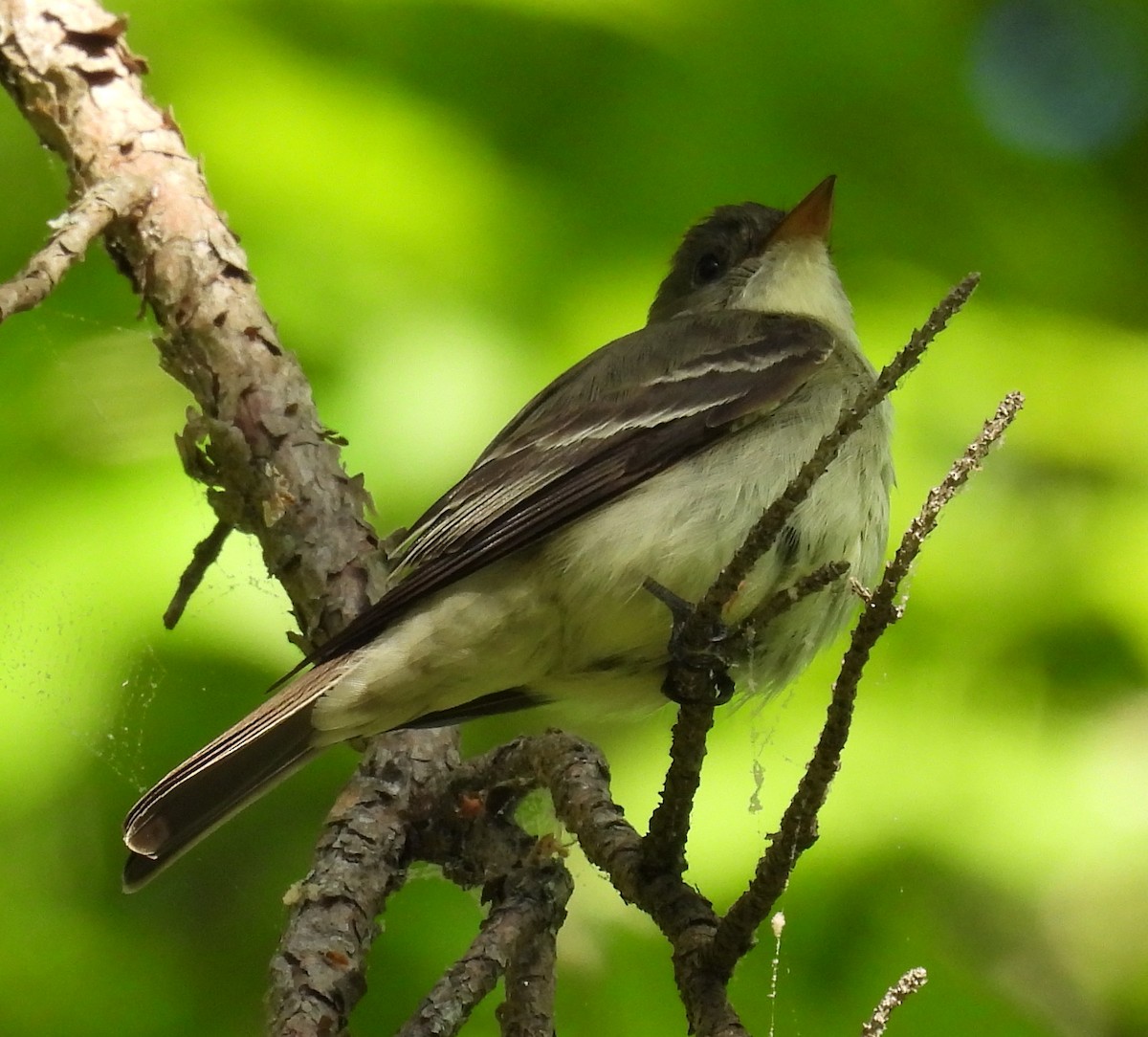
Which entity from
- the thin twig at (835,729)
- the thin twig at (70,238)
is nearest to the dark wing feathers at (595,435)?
the thin twig at (70,238)

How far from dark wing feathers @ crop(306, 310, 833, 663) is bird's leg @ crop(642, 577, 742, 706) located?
1.12ft

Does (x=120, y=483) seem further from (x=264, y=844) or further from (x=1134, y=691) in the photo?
(x=1134, y=691)

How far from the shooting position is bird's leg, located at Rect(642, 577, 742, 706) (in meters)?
2.47

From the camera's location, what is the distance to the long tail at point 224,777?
2703 mm

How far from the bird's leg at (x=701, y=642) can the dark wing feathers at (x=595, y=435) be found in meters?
0.34

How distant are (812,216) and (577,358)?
0.62m

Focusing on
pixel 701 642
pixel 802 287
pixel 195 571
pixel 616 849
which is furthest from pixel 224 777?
pixel 802 287

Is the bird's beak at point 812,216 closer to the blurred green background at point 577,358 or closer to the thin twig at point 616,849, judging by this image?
the blurred green background at point 577,358

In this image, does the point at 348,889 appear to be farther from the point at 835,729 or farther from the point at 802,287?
the point at 802,287

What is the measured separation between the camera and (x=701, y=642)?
2.52 metres

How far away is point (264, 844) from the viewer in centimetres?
339

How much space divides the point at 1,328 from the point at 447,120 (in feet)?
3.83

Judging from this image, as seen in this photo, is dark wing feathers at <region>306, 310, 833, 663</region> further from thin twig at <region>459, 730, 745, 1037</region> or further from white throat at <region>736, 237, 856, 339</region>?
thin twig at <region>459, 730, 745, 1037</region>

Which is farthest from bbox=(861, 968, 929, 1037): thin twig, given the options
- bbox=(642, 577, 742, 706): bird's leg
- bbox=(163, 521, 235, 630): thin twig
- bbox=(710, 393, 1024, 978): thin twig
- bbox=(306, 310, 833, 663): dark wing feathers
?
bbox=(163, 521, 235, 630): thin twig
